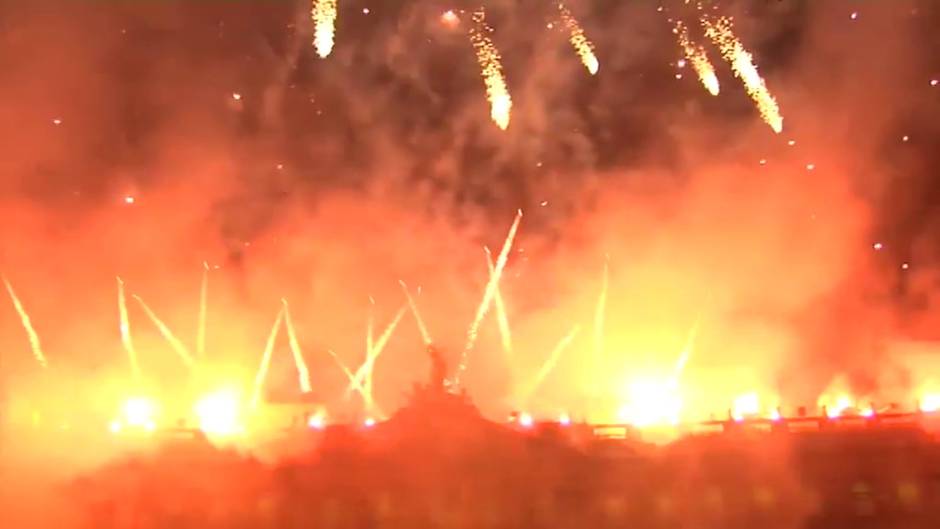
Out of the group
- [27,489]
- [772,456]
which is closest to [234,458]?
[27,489]

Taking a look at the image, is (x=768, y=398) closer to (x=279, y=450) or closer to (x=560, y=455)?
(x=560, y=455)

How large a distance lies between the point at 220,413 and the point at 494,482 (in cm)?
698

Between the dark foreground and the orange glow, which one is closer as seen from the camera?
the dark foreground

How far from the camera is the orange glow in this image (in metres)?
17.9

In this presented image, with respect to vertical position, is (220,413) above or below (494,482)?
above

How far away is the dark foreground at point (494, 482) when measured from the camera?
16922 mm

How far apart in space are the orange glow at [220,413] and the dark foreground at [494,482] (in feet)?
1.51

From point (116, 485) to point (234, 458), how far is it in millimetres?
2056

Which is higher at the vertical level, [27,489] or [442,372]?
[442,372]

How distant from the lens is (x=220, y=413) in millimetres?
21609

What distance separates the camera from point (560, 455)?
17.2 meters

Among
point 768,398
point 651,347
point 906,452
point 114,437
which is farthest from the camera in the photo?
point 651,347

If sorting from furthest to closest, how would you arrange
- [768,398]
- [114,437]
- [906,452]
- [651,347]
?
[651,347] < [768,398] < [114,437] < [906,452]

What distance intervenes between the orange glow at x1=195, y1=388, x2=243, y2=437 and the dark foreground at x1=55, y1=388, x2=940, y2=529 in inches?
18.1
